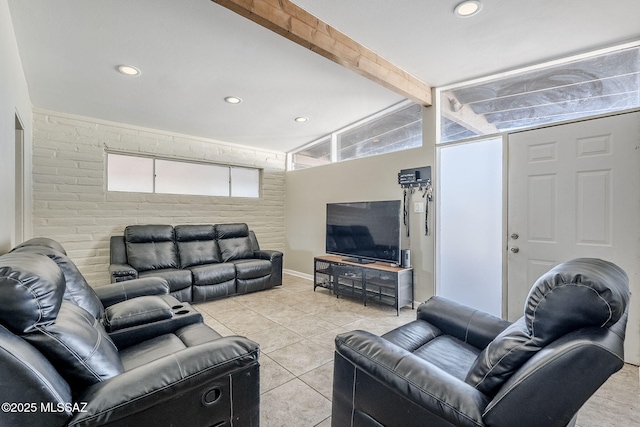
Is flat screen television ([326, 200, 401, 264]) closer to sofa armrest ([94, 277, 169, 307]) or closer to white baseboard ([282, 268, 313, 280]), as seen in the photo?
white baseboard ([282, 268, 313, 280])

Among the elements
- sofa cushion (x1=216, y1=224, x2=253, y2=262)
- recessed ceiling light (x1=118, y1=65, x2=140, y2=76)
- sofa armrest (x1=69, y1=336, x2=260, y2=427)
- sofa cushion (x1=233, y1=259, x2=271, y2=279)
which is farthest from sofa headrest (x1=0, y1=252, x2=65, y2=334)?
sofa cushion (x1=216, y1=224, x2=253, y2=262)

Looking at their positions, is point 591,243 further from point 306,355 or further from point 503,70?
point 306,355

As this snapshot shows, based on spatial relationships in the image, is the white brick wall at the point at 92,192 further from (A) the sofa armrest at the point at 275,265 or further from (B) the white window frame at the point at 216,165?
(A) the sofa armrest at the point at 275,265

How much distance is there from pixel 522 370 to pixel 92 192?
15.4 ft

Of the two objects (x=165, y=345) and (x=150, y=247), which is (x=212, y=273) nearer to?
(x=150, y=247)

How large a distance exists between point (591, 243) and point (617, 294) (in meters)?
2.06

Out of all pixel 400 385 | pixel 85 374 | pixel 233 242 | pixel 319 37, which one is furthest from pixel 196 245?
pixel 400 385

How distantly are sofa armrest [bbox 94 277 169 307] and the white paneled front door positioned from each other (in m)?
3.23

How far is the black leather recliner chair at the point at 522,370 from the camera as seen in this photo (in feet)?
2.67

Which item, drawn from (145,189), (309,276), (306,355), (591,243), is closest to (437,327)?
(306,355)

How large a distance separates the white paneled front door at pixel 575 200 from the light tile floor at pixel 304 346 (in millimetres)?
894

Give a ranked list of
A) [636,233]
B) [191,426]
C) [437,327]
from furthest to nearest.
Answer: [636,233]
[437,327]
[191,426]

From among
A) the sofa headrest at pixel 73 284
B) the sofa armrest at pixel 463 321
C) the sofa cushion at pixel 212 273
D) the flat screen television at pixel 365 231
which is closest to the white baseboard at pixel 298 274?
the flat screen television at pixel 365 231

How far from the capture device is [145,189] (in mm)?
4238
